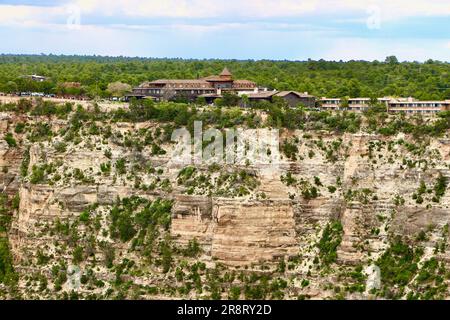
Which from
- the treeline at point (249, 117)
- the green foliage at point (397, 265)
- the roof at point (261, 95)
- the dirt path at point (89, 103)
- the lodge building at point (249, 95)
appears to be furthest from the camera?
the dirt path at point (89, 103)

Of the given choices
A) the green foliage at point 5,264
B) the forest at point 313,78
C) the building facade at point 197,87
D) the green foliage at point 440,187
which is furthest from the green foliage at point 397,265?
the green foliage at point 5,264

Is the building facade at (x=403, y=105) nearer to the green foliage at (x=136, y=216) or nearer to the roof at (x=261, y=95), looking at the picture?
the roof at (x=261, y=95)

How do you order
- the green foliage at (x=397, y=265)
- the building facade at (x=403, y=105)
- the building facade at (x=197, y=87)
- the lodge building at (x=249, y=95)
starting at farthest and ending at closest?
1. the building facade at (x=197, y=87)
2. the lodge building at (x=249, y=95)
3. the building facade at (x=403, y=105)
4. the green foliage at (x=397, y=265)

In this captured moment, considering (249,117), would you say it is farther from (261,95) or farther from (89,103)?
(89,103)

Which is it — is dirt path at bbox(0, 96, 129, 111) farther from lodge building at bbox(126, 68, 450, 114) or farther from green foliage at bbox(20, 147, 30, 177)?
lodge building at bbox(126, 68, 450, 114)

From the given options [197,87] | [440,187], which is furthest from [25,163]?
[440,187]

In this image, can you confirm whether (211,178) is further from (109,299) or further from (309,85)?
(309,85)


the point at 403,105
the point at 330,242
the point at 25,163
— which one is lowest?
the point at 330,242

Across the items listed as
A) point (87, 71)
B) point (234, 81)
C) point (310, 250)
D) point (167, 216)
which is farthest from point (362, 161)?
point (87, 71)

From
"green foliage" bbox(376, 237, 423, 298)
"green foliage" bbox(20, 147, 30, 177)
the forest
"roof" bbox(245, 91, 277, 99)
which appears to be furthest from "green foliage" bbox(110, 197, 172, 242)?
the forest
